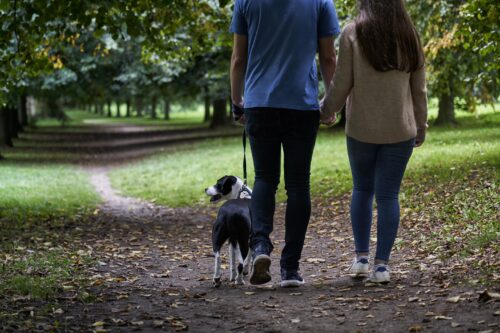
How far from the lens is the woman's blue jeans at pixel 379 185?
5586 mm

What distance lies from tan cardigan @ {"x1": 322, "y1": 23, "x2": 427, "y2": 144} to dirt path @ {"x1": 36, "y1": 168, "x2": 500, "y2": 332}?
117cm

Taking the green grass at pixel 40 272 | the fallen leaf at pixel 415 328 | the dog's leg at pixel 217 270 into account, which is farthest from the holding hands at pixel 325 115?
the green grass at pixel 40 272

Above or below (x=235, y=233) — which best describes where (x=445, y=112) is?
above

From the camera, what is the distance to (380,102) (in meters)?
5.47

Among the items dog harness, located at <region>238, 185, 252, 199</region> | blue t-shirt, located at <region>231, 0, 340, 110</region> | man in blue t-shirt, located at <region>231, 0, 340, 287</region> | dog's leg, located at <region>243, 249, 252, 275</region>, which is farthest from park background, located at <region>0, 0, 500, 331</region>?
blue t-shirt, located at <region>231, 0, 340, 110</region>

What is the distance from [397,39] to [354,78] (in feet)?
1.38

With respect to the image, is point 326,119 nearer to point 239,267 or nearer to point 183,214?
point 239,267

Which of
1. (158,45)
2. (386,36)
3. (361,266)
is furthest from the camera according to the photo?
(158,45)

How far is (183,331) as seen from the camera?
15.1ft

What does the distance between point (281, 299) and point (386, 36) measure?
2027 mm

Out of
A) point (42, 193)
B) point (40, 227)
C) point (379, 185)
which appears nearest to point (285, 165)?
point (379, 185)

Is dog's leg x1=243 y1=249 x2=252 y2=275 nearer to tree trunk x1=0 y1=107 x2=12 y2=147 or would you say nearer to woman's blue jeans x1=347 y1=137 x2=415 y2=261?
woman's blue jeans x1=347 y1=137 x2=415 y2=261

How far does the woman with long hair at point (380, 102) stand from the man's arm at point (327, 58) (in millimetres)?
109

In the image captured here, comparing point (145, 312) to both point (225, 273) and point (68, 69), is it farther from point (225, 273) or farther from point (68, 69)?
point (68, 69)
